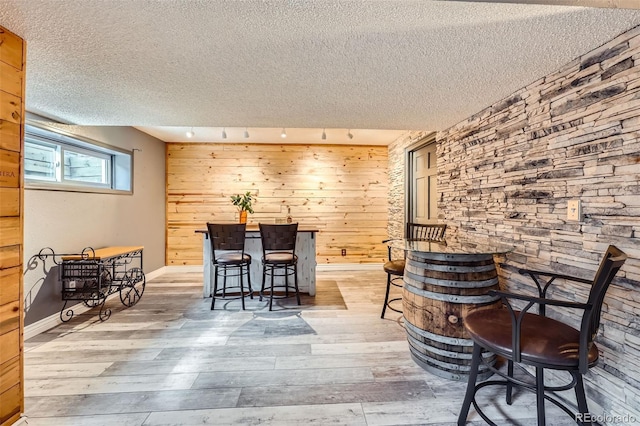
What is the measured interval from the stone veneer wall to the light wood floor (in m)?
0.55

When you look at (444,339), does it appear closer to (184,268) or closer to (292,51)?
(292,51)

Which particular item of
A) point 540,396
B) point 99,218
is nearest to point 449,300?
point 540,396

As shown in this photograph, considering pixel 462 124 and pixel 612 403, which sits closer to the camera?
pixel 612 403

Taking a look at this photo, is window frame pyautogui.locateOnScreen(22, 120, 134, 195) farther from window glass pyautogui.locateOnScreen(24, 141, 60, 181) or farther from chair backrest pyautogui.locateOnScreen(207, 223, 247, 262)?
chair backrest pyautogui.locateOnScreen(207, 223, 247, 262)

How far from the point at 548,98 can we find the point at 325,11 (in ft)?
5.01

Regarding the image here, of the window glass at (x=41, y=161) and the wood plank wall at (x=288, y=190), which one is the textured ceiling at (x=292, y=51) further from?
the wood plank wall at (x=288, y=190)

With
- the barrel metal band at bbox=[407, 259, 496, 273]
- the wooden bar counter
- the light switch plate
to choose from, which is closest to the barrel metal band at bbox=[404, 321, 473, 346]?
the barrel metal band at bbox=[407, 259, 496, 273]

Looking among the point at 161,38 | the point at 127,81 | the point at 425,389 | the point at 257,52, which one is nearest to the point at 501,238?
the point at 425,389

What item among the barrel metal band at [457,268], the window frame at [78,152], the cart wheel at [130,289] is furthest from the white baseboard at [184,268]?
the barrel metal band at [457,268]

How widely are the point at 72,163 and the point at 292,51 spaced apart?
9.90ft

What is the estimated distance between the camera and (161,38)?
1369 mm

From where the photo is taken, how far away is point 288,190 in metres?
4.72

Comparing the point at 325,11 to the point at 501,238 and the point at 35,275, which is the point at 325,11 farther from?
the point at 35,275

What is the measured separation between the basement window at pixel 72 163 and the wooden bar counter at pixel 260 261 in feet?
4.98
